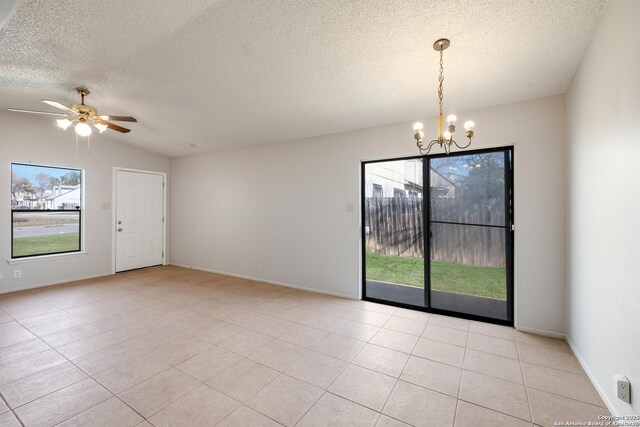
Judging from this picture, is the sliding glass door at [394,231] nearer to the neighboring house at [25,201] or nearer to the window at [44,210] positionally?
the window at [44,210]

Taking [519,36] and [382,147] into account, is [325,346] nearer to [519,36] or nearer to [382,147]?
[382,147]

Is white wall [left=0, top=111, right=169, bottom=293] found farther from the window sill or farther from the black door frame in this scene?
the black door frame

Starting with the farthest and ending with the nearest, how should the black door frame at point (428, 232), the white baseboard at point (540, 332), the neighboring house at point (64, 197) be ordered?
the neighboring house at point (64, 197) → the black door frame at point (428, 232) → the white baseboard at point (540, 332)

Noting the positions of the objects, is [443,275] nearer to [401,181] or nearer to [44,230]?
[401,181]

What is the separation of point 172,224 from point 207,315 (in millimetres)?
3769

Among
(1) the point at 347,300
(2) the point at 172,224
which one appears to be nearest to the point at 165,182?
(2) the point at 172,224

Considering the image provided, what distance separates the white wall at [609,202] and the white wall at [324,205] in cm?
33

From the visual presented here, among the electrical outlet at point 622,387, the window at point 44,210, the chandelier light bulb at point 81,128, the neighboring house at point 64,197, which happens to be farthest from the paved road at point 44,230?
the electrical outlet at point 622,387

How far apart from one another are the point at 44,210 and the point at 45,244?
1.93 feet

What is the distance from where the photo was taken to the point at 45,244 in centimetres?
471

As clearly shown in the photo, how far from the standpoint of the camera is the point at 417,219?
→ 12.2 ft

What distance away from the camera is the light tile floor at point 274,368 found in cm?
182

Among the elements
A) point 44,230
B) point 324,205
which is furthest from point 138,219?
point 324,205

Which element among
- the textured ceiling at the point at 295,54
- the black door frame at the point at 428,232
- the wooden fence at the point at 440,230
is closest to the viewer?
the textured ceiling at the point at 295,54
